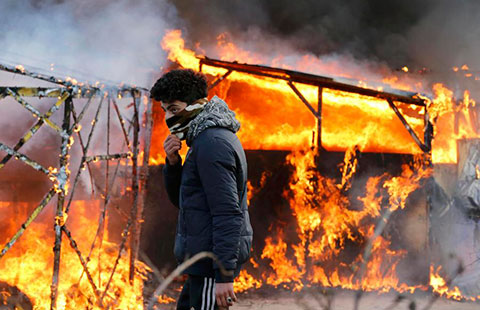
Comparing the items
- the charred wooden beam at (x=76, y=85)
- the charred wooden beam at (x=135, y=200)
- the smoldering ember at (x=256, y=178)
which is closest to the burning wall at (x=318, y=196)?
the smoldering ember at (x=256, y=178)

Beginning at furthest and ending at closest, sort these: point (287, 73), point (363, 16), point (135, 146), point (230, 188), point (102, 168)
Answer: point (363, 16), point (102, 168), point (287, 73), point (135, 146), point (230, 188)

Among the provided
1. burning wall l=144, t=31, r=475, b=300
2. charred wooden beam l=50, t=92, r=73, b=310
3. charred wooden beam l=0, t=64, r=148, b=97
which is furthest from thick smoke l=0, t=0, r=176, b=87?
charred wooden beam l=50, t=92, r=73, b=310

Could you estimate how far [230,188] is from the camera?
106 inches

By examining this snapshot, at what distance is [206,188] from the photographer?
2.69 metres

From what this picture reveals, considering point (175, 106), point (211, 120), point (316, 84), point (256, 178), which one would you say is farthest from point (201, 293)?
point (316, 84)

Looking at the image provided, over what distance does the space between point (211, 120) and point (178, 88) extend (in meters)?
0.33

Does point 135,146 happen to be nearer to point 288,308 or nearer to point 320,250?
point 288,308

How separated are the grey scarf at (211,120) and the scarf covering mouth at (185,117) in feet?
0.22

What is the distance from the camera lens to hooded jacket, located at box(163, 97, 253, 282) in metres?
2.65

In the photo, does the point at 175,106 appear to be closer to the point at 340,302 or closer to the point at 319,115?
the point at 340,302

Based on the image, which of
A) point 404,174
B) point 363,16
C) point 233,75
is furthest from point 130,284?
point 363,16

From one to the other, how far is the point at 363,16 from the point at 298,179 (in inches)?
540

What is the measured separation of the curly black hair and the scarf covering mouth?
0.04 m

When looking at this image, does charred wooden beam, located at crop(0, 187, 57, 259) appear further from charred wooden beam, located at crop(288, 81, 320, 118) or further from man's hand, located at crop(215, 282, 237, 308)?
charred wooden beam, located at crop(288, 81, 320, 118)
